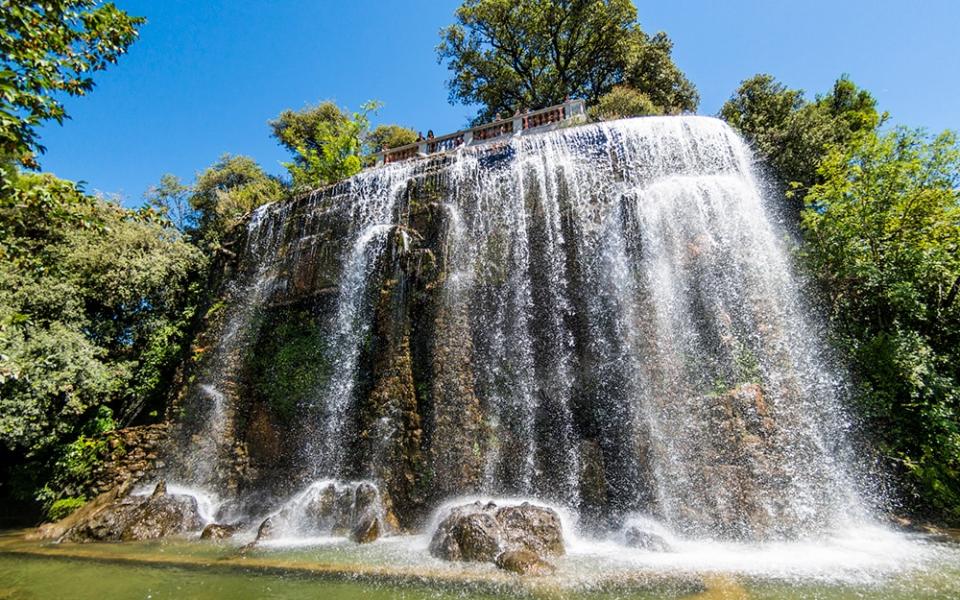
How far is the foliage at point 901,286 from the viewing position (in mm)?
9156

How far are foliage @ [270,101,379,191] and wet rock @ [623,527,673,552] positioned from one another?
16599mm

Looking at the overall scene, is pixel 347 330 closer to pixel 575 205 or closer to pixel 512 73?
pixel 575 205

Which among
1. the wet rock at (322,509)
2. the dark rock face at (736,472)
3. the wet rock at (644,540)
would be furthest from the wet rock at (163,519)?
the dark rock face at (736,472)

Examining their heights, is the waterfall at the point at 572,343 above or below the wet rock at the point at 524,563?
above

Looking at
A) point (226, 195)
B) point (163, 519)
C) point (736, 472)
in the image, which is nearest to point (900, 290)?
point (736, 472)

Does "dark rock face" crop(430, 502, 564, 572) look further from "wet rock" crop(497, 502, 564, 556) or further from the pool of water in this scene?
the pool of water

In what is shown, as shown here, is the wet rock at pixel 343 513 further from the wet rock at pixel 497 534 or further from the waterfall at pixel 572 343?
the wet rock at pixel 497 534

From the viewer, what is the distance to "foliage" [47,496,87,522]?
12.1 meters

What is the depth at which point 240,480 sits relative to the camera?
12.6 meters

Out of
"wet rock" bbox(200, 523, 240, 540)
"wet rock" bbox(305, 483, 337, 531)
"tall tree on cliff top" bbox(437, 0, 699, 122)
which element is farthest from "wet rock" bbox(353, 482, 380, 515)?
"tall tree on cliff top" bbox(437, 0, 699, 122)

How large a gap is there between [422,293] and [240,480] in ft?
24.1

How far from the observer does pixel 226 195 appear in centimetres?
2320

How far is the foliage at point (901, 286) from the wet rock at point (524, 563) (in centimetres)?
788

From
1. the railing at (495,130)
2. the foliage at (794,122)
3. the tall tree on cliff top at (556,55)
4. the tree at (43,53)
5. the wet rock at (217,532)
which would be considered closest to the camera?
the tree at (43,53)
